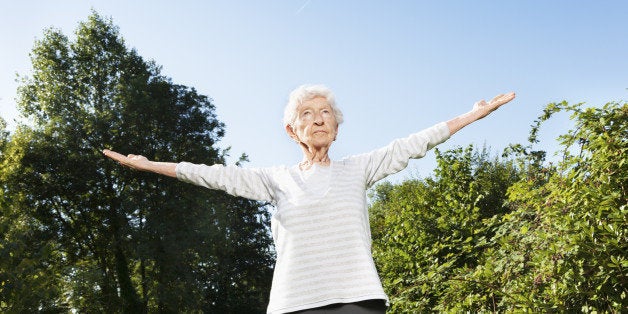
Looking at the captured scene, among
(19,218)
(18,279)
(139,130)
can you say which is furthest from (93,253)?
(18,279)

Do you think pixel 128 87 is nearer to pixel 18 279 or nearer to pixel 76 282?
pixel 76 282

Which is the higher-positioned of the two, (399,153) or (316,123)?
(316,123)

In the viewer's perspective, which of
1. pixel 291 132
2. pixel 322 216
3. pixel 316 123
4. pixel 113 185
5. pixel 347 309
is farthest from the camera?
pixel 113 185

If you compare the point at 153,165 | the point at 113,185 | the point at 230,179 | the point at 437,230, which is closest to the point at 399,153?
the point at 230,179

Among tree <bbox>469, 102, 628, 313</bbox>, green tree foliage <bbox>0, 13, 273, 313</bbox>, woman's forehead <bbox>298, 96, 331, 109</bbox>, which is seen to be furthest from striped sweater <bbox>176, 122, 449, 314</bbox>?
green tree foliage <bbox>0, 13, 273, 313</bbox>

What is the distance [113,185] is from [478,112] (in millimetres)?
20025

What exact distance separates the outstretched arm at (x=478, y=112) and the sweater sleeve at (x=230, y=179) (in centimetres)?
75

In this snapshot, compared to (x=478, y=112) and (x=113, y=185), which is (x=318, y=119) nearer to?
(x=478, y=112)

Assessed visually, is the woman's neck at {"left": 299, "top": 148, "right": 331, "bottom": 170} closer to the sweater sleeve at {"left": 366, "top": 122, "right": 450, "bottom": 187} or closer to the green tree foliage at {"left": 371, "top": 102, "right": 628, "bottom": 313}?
the sweater sleeve at {"left": 366, "top": 122, "right": 450, "bottom": 187}

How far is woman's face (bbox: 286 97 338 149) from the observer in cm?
224

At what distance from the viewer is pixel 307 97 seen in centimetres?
227

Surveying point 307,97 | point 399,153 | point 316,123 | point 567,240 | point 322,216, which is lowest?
point 567,240

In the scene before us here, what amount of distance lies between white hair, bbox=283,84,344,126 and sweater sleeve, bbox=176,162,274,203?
10.3 inches

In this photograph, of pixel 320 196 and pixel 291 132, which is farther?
pixel 291 132
